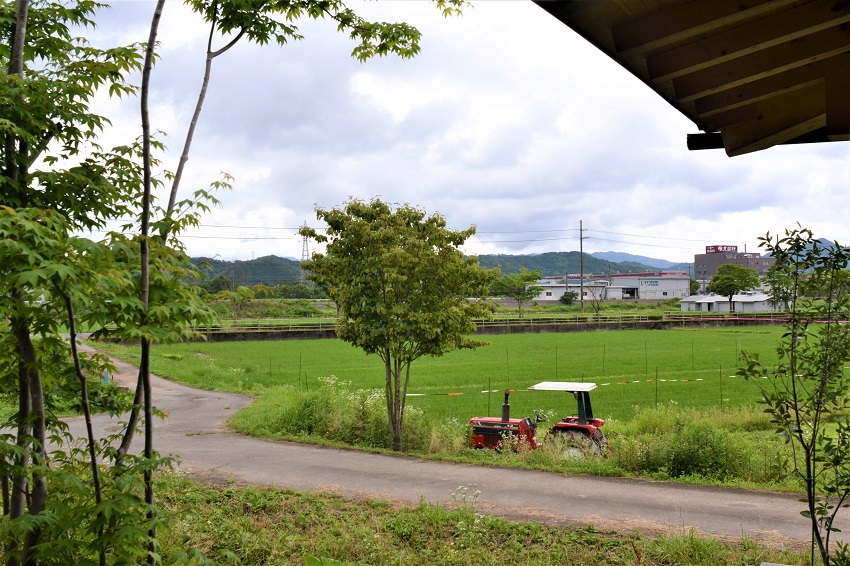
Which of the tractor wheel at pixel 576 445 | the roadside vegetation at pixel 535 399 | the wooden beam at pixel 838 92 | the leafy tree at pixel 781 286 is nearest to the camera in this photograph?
the wooden beam at pixel 838 92

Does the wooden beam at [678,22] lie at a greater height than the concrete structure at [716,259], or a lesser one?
lesser

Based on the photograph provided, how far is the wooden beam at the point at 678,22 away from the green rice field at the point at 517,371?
44.5 ft

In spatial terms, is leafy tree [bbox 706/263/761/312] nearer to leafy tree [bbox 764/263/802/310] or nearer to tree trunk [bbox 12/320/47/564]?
leafy tree [bbox 764/263/802/310]

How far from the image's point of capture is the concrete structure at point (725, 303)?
3895 inches

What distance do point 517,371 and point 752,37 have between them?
26.3m

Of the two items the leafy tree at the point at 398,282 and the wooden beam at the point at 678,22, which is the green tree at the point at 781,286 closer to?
the wooden beam at the point at 678,22

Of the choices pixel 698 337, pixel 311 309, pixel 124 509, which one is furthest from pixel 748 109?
pixel 311 309

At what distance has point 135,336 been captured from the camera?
399 cm

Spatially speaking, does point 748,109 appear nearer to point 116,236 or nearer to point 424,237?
point 116,236

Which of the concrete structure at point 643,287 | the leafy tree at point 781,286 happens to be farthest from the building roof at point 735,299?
the leafy tree at point 781,286

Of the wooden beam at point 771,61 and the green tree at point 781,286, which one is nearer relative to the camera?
the wooden beam at point 771,61

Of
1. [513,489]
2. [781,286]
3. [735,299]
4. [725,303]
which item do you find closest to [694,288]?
[725,303]

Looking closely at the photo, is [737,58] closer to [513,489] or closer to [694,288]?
[513,489]

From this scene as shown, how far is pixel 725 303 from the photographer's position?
4070 inches
